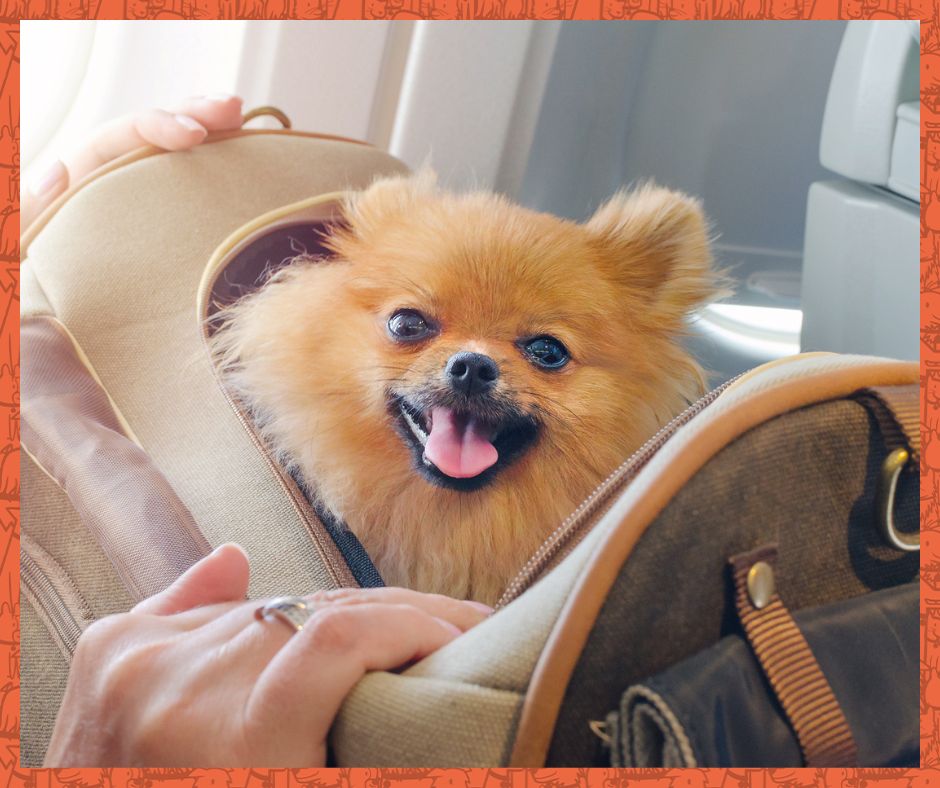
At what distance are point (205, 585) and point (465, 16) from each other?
0.48 m

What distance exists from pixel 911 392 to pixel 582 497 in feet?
0.97

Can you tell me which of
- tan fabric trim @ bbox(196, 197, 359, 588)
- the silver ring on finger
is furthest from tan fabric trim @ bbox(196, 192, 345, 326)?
the silver ring on finger

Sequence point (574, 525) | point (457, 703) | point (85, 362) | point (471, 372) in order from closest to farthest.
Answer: point (457, 703), point (574, 525), point (471, 372), point (85, 362)

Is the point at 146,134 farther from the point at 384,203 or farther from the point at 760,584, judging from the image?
→ the point at 760,584

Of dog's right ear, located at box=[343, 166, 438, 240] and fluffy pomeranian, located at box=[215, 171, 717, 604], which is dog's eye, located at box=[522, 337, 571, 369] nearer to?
fluffy pomeranian, located at box=[215, 171, 717, 604]

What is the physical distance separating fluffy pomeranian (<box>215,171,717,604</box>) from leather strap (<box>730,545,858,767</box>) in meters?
0.27

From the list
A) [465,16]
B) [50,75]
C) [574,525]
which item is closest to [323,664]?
[574,525]

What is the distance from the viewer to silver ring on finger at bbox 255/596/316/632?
499 millimetres

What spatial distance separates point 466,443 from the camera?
2.40 feet

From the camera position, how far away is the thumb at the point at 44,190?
3.37ft

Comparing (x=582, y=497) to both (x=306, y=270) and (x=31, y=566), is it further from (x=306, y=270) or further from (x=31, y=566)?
(x=31, y=566)

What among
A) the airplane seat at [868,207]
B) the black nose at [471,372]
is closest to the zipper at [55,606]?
the black nose at [471,372]

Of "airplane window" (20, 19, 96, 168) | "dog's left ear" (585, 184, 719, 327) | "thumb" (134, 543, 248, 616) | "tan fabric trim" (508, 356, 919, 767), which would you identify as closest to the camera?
"tan fabric trim" (508, 356, 919, 767)

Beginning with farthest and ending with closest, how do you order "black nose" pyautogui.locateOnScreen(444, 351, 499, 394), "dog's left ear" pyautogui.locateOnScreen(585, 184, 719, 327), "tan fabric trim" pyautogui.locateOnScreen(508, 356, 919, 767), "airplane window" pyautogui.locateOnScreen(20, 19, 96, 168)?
"airplane window" pyautogui.locateOnScreen(20, 19, 96, 168), "dog's left ear" pyautogui.locateOnScreen(585, 184, 719, 327), "black nose" pyautogui.locateOnScreen(444, 351, 499, 394), "tan fabric trim" pyautogui.locateOnScreen(508, 356, 919, 767)
